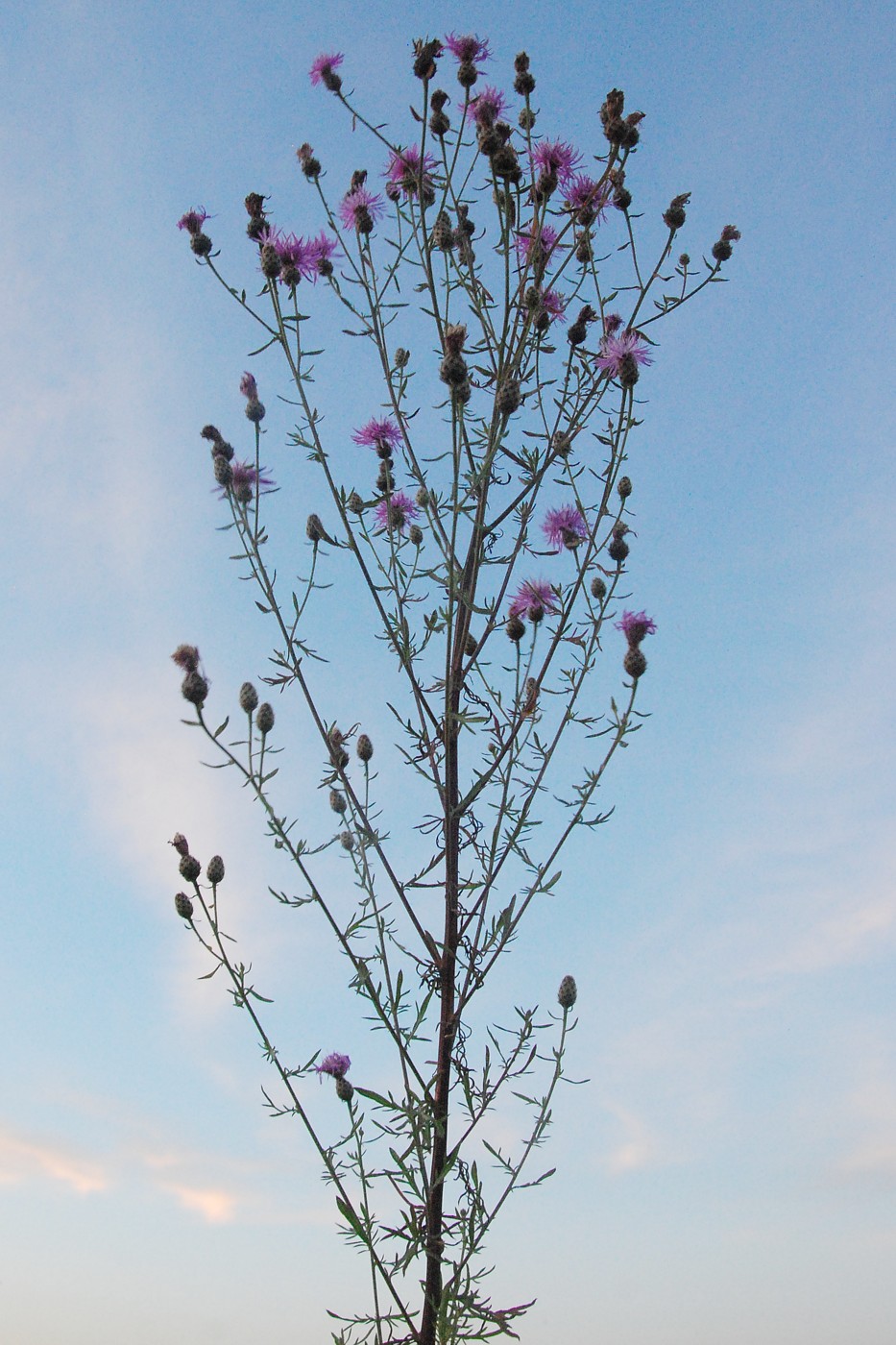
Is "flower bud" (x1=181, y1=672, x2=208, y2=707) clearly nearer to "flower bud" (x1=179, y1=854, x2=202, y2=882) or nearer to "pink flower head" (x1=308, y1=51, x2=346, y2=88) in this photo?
"flower bud" (x1=179, y1=854, x2=202, y2=882)

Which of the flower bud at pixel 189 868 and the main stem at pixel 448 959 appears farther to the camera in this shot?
the flower bud at pixel 189 868

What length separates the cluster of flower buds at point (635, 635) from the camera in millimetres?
3215

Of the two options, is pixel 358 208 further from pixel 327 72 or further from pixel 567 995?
pixel 567 995

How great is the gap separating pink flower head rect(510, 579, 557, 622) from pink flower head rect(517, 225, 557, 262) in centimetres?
91

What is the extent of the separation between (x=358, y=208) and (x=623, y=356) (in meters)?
0.94

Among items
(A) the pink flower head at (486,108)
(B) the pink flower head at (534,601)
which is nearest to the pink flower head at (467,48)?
(A) the pink flower head at (486,108)

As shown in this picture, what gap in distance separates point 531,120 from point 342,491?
1213mm

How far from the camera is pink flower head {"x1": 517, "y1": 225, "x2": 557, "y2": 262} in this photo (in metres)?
3.12

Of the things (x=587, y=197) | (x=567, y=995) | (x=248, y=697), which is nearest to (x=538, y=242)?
(x=587, y=197)

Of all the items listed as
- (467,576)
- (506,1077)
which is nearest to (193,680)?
(467,576)

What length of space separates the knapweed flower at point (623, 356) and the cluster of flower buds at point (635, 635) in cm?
67

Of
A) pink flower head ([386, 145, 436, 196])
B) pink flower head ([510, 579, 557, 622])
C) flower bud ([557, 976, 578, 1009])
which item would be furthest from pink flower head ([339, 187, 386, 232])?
flower bud ([557, 976, 578, 1009])

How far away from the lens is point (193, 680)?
3047 mm

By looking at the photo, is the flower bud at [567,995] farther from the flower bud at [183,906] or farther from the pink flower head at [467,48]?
the pink flower head at [467,48]
